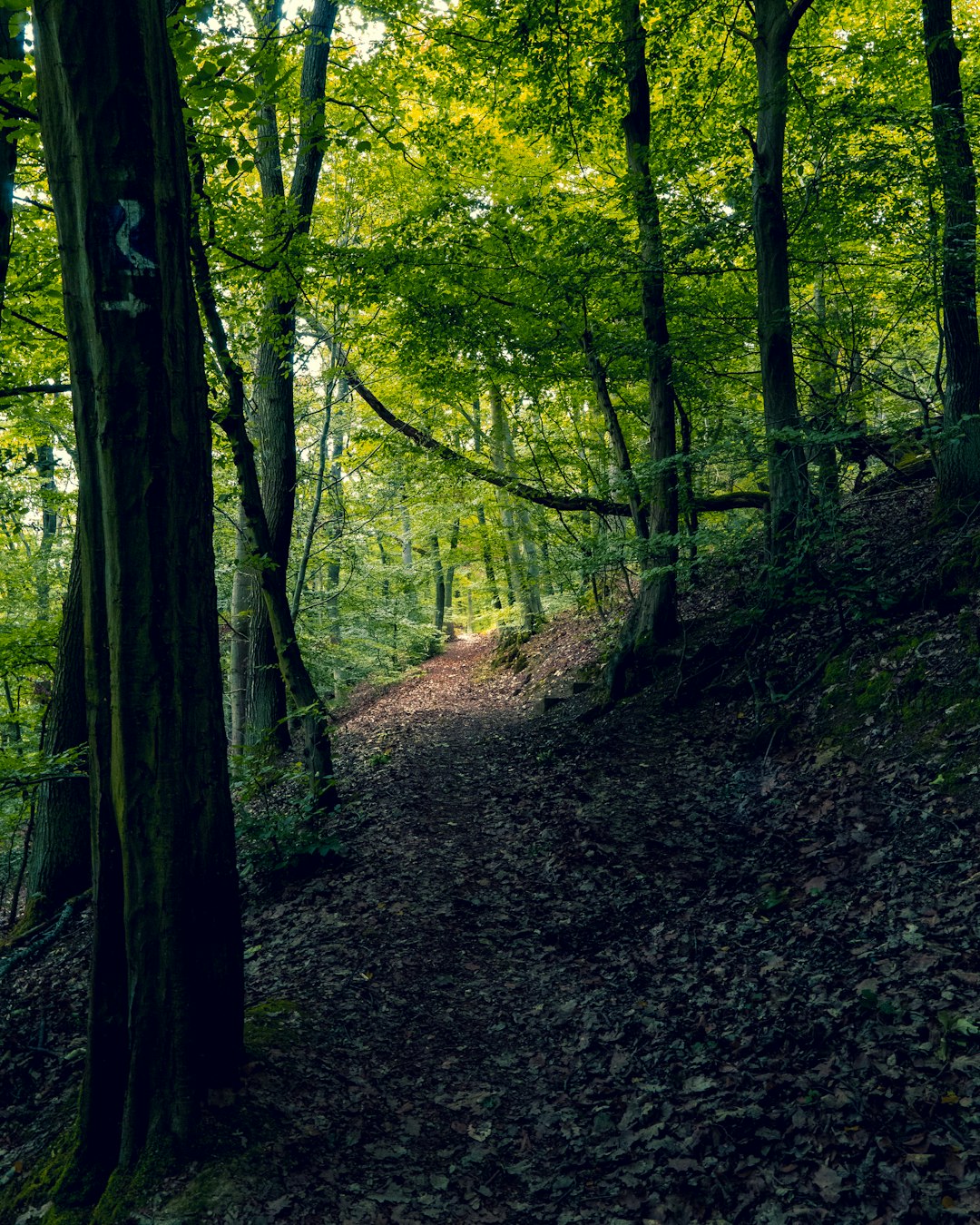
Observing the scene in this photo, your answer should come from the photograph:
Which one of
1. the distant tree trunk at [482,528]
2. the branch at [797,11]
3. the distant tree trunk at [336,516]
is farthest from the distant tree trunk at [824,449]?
the distant tree trunk at [336,516]

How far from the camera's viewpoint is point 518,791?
26.1ft

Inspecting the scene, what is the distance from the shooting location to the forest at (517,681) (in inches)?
118

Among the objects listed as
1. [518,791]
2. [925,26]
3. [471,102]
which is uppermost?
[471,102]

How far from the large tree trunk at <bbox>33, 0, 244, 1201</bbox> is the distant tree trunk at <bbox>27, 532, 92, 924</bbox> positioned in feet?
15.9

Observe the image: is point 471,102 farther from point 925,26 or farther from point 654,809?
point 654,809

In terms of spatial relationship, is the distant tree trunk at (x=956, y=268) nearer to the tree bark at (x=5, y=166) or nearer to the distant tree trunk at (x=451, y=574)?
the tree bark at (x=5, y=166)

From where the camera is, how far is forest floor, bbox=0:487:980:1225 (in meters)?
2.89

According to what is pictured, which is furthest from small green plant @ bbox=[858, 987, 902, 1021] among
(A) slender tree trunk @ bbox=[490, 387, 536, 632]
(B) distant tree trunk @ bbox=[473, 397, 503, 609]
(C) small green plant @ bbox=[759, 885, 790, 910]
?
(B) distant tree trunk @ bbox=[473, 397, 503, 609]

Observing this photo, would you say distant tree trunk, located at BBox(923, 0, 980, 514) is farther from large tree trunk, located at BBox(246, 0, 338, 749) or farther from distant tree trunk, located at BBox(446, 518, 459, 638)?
distant tree trunk, located at BBox(446, 518, 459, 638)

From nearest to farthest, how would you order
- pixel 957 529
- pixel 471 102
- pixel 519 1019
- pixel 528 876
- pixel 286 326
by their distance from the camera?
1. pixel 519 1019
2. pixel 528 876
3. pixel 957 529
4. pixel 286 326
5. pixel 471 102

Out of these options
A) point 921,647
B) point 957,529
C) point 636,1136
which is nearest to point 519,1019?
point 636,1136

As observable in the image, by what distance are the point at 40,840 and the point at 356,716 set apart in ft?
31.2

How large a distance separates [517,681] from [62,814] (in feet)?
31.7

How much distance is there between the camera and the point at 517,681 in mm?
15742
